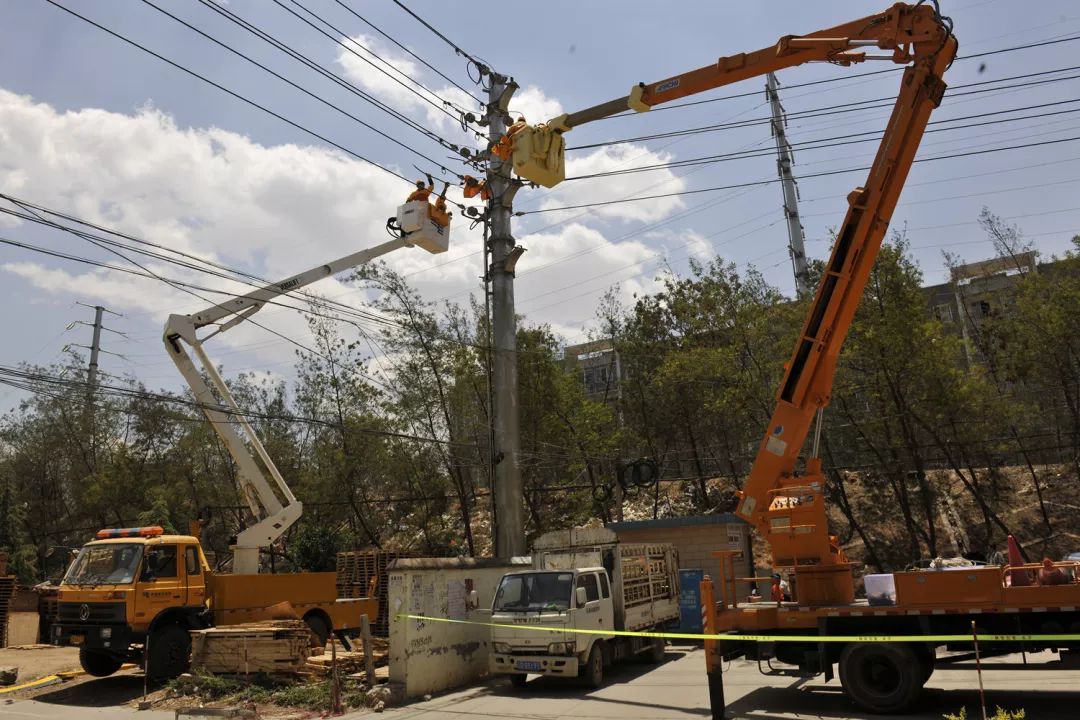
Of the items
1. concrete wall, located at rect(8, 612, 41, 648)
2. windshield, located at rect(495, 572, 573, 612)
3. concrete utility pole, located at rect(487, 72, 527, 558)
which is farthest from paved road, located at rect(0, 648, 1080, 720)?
concrete wall, located at rect(8, 612, 41, 648)

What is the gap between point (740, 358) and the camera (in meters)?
30.4

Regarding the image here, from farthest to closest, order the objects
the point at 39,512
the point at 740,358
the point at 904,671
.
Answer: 1. the point at 39,512
2. the point at 740,358
3. the point at 904,671

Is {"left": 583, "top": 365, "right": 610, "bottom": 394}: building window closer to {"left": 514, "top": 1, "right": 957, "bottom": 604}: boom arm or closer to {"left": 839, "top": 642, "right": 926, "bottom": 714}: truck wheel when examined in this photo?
{"left": 514, "top": 1, "right": 957, "bottom": 604}: boom arm

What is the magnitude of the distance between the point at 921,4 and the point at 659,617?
41.4 feet

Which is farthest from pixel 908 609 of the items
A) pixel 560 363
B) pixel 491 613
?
pixel 560 363

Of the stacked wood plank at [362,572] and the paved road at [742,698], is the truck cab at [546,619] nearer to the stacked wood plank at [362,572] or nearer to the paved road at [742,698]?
the paved road at [742,698]

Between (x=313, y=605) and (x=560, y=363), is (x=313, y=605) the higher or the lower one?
the lower one

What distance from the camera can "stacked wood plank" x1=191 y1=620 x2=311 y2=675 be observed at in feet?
44.3

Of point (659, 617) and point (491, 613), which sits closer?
point (491, 613)

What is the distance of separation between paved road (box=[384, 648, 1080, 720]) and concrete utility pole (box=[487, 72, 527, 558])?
4.88 metres

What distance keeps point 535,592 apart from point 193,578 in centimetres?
707

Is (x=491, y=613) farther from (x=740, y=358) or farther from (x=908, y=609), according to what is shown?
(x=740, y=358)

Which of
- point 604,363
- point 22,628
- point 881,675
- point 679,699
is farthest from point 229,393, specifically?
point 604,363

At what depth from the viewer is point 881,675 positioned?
10.1 metres
